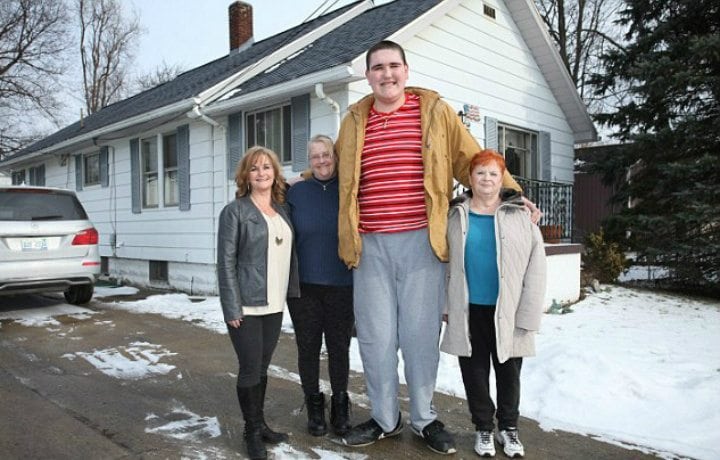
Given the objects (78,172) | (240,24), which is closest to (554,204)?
(240,24)

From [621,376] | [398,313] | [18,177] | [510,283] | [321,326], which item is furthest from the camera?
[18,177]

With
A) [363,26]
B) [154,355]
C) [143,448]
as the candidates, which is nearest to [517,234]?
[143,448]

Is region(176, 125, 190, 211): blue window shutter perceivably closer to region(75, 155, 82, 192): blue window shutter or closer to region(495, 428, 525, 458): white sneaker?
region(75, 155, 82, 192): blue window shutter

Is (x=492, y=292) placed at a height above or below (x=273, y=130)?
below

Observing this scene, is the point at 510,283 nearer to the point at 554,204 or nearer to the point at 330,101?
the point at 330,101

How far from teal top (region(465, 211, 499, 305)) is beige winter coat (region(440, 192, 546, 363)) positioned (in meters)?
0.03

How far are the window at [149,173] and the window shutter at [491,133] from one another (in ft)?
19.7

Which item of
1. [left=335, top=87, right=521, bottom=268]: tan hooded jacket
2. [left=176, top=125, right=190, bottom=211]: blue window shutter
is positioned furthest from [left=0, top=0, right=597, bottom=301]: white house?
[left=335, top=87, right=521, bottom=268]: tan hooded jacket

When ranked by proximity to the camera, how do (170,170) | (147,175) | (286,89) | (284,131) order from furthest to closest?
(147,175) < (170,170) < (284,131) < (286,89)

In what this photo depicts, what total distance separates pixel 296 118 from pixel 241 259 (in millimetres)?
4887

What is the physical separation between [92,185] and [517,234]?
1136cm

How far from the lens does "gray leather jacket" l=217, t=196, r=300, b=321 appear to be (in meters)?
2.80

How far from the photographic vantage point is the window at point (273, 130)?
25.6 ft

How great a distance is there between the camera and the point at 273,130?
7969mm
